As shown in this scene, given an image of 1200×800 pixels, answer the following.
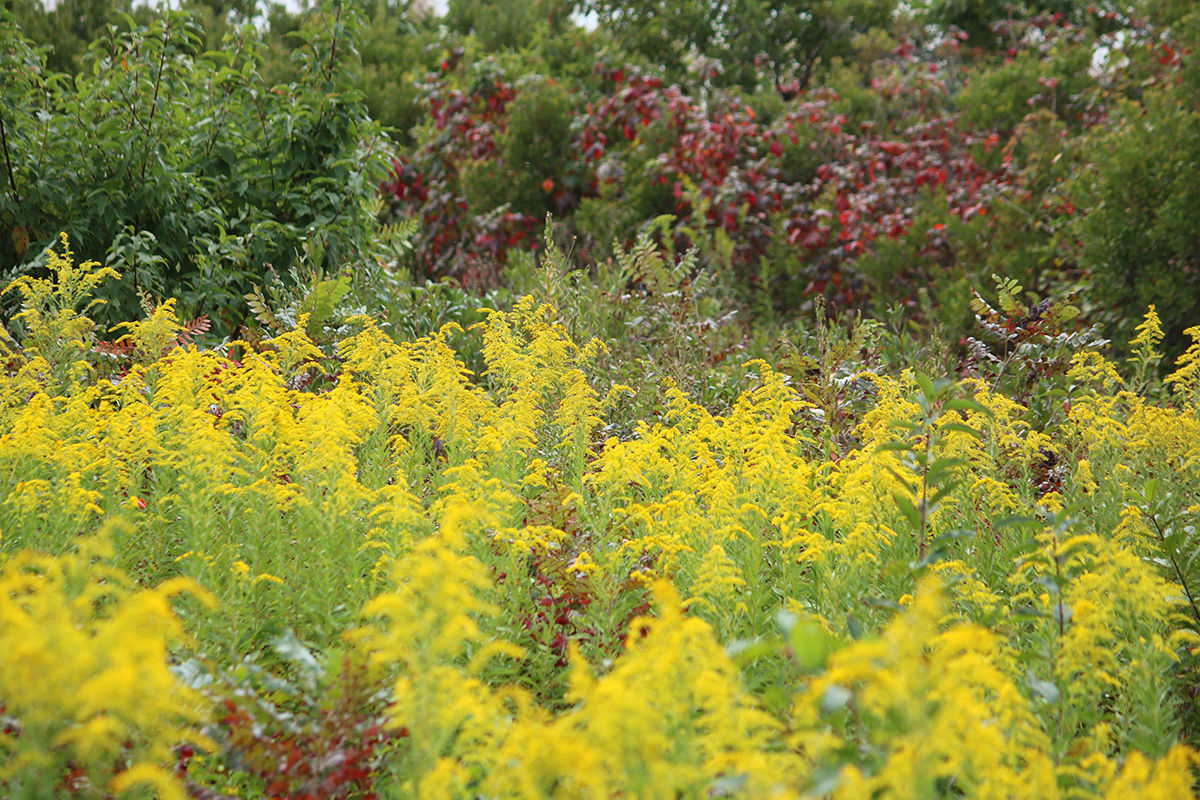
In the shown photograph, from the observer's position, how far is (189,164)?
20.3 feet

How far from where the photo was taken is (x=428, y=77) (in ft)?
36.2

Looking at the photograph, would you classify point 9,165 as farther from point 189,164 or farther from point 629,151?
point 629,151

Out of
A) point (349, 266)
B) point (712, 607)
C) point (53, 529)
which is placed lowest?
point (712, 607)

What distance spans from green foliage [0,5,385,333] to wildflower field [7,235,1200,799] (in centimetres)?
111

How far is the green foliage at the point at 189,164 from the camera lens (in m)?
5.54

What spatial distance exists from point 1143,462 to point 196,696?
357 cm

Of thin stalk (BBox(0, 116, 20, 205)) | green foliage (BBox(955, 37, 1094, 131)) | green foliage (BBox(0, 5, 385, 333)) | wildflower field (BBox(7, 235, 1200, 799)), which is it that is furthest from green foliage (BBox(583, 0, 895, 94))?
wildflower field (BBox(7, 235, 1200, 799))

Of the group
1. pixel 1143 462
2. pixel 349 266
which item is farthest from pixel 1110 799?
pixel 349 266

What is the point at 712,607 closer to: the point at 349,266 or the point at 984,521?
the point at 984,521

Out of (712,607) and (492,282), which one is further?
(492,282)

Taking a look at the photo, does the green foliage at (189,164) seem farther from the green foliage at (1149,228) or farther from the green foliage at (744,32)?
the green foliage at (744,32)

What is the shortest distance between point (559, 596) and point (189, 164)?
4712mm

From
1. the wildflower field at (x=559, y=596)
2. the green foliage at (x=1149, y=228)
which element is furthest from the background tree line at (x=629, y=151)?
the wildflower field at (x=559, y=596)

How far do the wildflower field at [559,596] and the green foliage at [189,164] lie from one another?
1107mm
